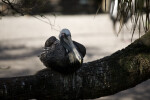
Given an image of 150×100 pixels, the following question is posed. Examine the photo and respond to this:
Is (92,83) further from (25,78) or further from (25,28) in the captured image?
(25,28)

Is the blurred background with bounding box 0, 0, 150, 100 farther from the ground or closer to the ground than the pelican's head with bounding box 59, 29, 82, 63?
closer to the ground

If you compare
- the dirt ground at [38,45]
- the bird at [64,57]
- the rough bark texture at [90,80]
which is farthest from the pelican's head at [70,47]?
the dirt ground at [38,45]

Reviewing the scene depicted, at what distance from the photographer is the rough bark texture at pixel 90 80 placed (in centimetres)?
304

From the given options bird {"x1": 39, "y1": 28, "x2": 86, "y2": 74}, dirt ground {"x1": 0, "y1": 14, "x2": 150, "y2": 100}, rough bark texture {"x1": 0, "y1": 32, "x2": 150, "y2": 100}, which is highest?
bird {"x1": 39, "y1": 28, "x2": 86, "y2": 74}

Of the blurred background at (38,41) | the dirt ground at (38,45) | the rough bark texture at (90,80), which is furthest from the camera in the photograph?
the dirt ground at (38,45)

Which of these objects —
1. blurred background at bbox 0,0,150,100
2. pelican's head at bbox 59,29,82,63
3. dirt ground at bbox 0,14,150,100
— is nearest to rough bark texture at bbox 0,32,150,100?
pelican's head at bbox 59,29,82,63

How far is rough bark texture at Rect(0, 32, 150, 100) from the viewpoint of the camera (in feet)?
9.97

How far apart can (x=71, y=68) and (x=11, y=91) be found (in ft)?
1.89

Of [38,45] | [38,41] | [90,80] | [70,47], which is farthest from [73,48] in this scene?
[38,41]

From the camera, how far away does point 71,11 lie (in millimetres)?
20656

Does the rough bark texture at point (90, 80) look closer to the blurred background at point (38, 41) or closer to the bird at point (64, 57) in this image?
the bird at point (64, 57)

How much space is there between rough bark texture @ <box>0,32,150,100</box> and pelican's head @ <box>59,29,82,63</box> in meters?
0.17

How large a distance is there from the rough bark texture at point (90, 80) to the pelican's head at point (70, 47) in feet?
0.57

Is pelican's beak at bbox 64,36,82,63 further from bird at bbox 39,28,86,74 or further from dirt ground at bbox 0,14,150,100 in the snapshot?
dirt ground at bbox 0,14,150,100
